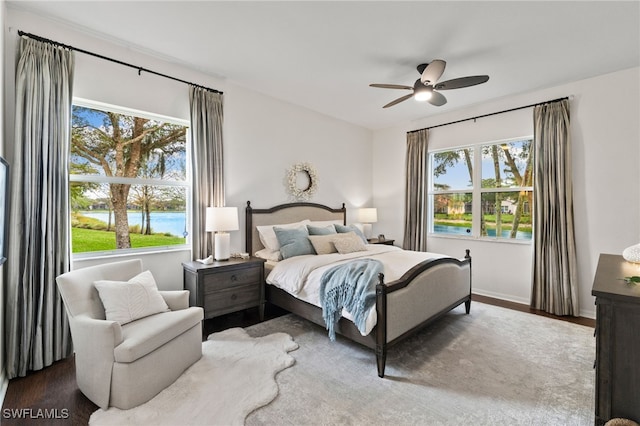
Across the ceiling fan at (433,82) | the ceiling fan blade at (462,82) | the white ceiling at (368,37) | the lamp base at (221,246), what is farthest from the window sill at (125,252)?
the ceiling fan blade at (462,82)

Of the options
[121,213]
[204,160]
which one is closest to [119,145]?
[121,213]

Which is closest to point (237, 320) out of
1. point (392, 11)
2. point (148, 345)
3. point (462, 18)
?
point (148, 345)

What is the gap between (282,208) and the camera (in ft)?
14.4

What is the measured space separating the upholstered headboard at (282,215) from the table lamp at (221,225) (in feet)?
2.01

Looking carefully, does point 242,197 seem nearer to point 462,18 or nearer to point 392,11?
point 392,11

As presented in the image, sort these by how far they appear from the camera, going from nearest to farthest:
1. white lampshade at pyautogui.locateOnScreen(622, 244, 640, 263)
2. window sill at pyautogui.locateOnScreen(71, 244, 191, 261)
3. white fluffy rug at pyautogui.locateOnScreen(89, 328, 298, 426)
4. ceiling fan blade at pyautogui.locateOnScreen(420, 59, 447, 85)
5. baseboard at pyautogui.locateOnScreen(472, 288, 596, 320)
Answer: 1. white fluffy rug at pyautogui.locateOnScreen(89, 328, 298, 426)
2. white lampshade at pyautogui.locateOnScreen(622, 244, 640, 263)
3. ceiling fan blade at pyautogui.locateOnScreen(420, 59, 447, 85)
4. window sill at pyautogui.locateOnScreen(71, 244, 191, 261)
5. baseboard at pyautogui.locateOnScreen(472, 288, 596, 320)

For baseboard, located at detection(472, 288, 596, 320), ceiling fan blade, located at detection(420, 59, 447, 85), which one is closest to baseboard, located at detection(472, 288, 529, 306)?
baseboard, located at detection(472, 288, 596, 320)

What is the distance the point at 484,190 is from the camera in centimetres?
459

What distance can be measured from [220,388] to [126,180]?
2.25 meters

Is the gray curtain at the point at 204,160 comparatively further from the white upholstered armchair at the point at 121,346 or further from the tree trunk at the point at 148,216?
the white upholstered armchair at the point at 121,346

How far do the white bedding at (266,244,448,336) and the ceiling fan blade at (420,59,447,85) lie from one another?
1.82 metres

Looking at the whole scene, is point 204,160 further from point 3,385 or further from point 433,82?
point 433,82

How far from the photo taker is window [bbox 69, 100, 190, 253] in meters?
2.86

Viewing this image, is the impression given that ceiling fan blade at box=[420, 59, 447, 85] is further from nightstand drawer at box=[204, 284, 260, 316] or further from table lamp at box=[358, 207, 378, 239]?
nightstand drawer at box=[204, 284, 260, 316]
